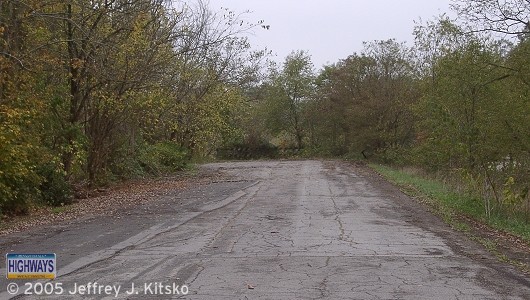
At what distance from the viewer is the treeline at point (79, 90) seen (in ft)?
56.0

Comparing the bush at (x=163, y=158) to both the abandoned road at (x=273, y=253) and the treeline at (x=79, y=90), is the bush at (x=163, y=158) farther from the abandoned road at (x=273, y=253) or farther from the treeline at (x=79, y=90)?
the abandoned road at (x=273, y=253)

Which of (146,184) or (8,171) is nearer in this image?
(8,171)

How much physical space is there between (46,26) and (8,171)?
19.6 ft

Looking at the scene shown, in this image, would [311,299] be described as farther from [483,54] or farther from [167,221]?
[483,54]

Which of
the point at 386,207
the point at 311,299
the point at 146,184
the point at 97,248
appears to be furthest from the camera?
the point at 146,184

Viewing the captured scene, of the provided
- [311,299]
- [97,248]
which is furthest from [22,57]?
[311,299]

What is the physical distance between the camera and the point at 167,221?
15.3 meters

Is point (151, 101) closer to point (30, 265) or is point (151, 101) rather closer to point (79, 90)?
point (79, 90)

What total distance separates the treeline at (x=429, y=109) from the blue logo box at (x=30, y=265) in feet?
37.6

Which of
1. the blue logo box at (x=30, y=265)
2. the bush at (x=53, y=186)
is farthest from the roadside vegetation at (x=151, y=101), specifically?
the blue logo box at (x=30, y=265)

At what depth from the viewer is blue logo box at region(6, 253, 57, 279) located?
7301 millimetres

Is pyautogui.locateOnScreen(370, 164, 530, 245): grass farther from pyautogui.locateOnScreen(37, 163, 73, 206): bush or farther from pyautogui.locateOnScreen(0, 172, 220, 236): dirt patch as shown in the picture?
pyautogui.locateOnScreen(37, 163, 73, 206): bush

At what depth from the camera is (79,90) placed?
22.9 meters

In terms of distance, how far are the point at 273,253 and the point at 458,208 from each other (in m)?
9.80
